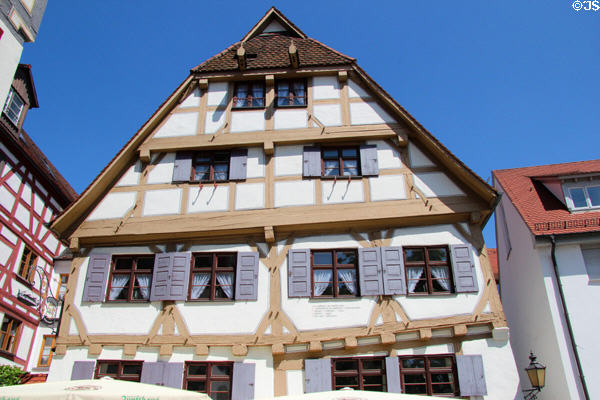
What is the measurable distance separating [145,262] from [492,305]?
7850mm

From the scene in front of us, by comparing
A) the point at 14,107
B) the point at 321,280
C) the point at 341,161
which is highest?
the point at 14,107

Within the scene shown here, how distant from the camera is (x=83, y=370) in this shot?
11219 millimetres

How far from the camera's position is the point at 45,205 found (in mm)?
21172

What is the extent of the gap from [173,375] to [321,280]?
3.70 m

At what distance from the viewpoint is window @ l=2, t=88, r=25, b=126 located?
19992 mm

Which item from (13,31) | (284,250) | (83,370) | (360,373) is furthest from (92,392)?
(284,250)

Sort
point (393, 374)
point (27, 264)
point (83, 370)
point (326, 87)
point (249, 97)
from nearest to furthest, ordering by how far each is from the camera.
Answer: point (393, 374)
point (83, 370)
point (326, 87)
point (249, 97)
point (27, 264)

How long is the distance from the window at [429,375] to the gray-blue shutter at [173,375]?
4535 millimetres

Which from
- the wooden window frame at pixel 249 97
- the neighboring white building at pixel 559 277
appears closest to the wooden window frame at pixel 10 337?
the wooden window frame at pixel 249 97

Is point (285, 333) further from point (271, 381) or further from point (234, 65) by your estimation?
point (234, 65)

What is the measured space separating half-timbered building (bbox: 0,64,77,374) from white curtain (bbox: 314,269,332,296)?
409 inches

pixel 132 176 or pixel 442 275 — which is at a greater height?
pixel 132 176

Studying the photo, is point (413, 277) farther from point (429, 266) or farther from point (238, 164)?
point (238, 164)

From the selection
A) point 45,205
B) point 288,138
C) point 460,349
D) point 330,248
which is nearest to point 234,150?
point 288,138
